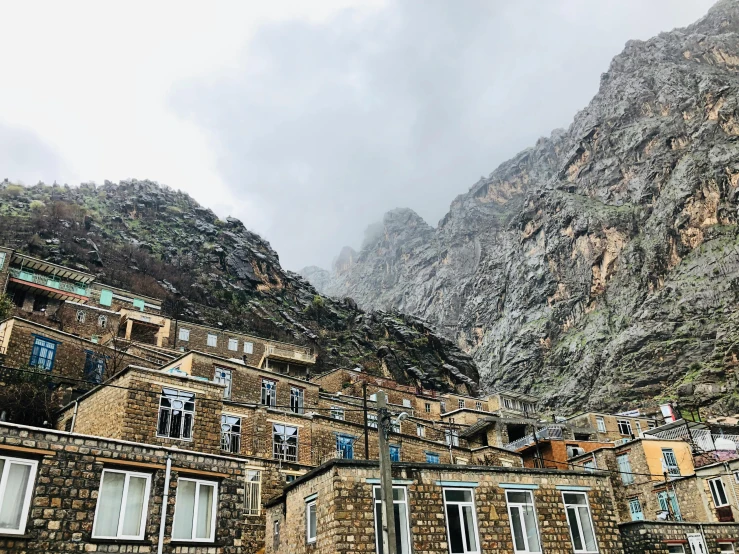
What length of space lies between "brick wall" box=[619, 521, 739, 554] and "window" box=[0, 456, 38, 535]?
2323 centimetres

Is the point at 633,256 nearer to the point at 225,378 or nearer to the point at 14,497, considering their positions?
the point at 225,378

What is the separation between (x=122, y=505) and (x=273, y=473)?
488 inches

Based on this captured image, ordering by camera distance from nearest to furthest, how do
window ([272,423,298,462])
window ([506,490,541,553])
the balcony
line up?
window ([506,490,541,553]) → window ([272,423,298,462]) → the balcony

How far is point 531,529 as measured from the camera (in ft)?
65.8

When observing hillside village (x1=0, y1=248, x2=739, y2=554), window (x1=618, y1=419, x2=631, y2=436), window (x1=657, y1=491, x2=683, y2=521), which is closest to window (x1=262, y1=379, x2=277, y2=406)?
hillside village (x1=0, y1=248, x2=739, y2=554)

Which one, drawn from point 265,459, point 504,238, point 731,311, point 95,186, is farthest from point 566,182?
point 265,459

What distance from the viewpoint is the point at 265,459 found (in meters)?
27.1

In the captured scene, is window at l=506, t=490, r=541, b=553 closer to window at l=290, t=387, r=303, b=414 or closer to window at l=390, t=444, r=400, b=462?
window at l=390, t=444, r=400, b=462

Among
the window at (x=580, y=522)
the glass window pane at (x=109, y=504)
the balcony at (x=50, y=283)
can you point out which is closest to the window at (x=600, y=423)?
the window at (x=580, y=522)

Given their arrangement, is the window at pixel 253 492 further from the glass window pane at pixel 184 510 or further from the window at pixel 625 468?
the window at pixel 625 468

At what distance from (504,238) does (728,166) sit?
207 feet

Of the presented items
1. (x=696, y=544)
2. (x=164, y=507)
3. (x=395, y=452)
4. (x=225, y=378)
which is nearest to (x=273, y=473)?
(x=225, y=378)

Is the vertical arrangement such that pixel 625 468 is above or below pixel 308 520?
above

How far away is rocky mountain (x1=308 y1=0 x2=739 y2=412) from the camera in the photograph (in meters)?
91.6
